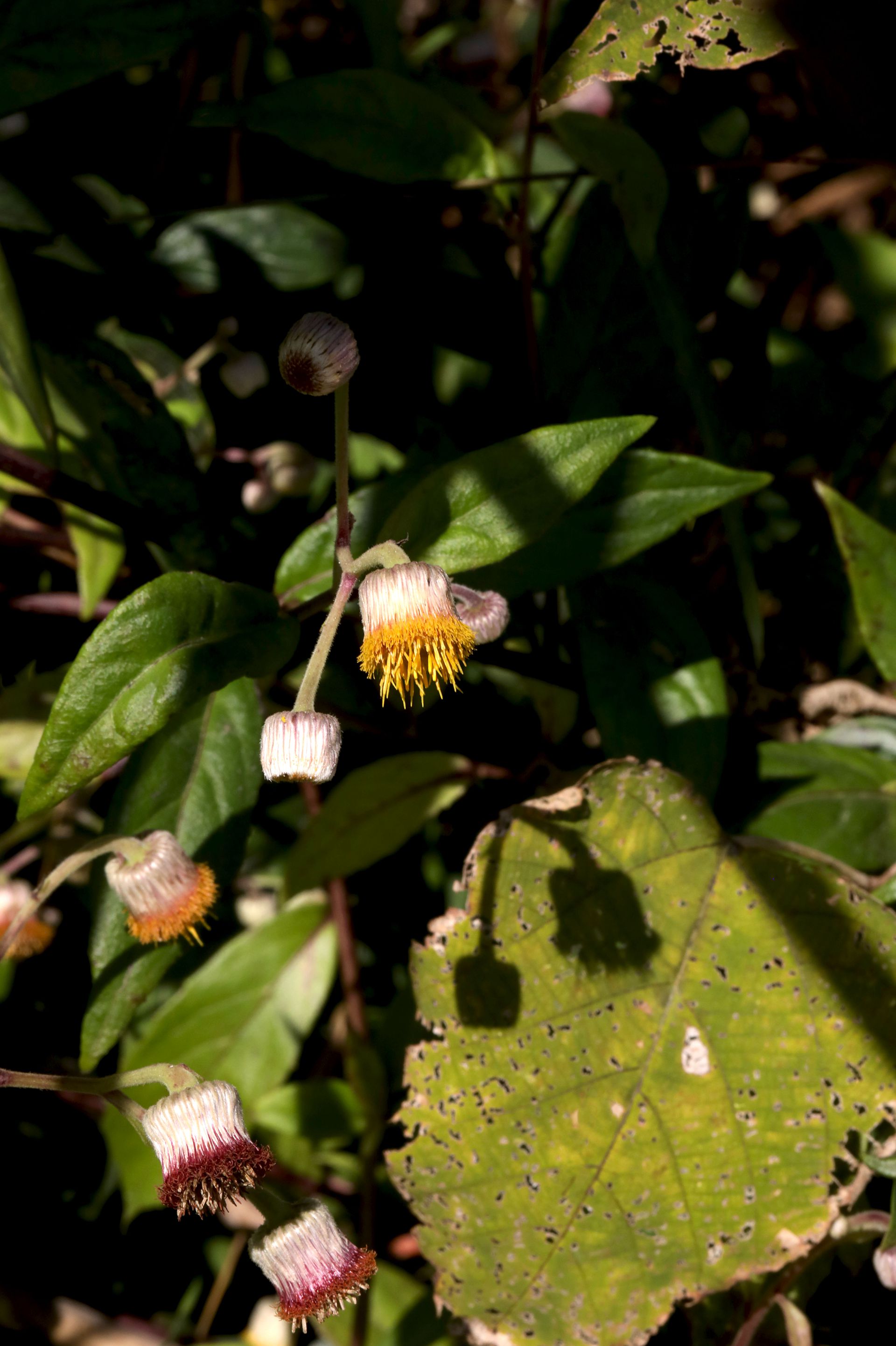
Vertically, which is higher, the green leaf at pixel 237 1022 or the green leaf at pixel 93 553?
the green leaf at pixel 93 553

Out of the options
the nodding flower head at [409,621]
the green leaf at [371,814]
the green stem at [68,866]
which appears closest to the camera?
the nodding flower head at [409,621]

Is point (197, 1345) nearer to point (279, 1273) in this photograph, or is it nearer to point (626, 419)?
point (279, 1273)

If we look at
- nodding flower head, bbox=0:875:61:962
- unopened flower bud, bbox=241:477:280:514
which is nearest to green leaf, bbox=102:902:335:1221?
nodding flower head, bbox=0:875:61:962

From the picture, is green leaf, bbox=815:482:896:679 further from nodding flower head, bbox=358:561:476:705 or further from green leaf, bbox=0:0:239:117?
green leaf, bbox=0:0:239:117

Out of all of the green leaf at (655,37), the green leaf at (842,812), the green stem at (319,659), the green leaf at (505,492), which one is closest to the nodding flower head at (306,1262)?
the green stem at (319,659)

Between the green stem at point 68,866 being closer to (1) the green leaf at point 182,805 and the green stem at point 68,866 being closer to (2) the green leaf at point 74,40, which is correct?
(1) the green leaf at point 182,805
